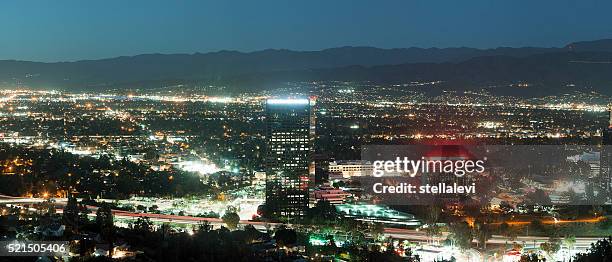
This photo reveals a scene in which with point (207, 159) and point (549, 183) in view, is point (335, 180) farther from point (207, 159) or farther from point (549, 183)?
point (207, 159)

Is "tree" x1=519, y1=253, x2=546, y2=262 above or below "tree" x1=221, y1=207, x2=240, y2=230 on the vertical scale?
below

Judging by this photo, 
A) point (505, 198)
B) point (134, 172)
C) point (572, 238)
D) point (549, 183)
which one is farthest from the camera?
point (134, 172)

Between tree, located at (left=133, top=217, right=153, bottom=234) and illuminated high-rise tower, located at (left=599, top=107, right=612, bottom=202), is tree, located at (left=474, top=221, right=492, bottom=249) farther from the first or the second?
illuminated high-rise tower, located at (left=599, top=107, right=612, bottom=202)

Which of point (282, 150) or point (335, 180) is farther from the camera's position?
point (335, 180)

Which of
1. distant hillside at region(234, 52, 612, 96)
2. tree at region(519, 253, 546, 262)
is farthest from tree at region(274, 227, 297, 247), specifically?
distant hillside at region(234, 52, 612, 96)

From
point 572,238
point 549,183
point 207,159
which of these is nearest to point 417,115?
point 207,159

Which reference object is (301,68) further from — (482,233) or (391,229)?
(482,233)

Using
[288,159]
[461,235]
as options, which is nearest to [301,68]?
[288,159]
